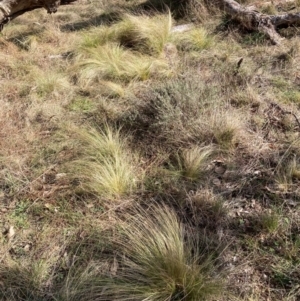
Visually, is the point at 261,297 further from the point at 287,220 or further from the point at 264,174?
the point at 264,174

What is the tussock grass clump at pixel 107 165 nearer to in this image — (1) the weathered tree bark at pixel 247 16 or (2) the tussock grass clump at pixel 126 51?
(2) the tussock grass clump at pixel 126 51

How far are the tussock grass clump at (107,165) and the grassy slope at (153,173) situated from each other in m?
0.01

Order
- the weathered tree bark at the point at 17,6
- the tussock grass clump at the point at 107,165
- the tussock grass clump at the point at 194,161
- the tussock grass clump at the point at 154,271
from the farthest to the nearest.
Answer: the weathered tree bark at the point at 17,6, the tussock grass clump at the point at 194,161, the tussock grass clump at the point at 107,165, the tussock grass clump at the point at 154,271

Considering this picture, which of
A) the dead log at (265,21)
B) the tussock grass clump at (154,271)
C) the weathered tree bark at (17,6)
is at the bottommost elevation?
Result: the dead log at (265,21)

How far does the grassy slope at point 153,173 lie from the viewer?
76.6 inches

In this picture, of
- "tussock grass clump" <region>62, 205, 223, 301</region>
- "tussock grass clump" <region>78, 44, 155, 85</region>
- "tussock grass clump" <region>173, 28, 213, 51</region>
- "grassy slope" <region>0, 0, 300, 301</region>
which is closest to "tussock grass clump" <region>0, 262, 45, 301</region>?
"grassy slope" <region>0, 0, 300, 301</region>

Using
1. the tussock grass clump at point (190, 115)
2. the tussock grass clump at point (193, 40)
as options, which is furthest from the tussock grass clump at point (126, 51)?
the tussock grass clump at point (190, 115)

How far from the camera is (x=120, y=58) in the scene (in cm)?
453

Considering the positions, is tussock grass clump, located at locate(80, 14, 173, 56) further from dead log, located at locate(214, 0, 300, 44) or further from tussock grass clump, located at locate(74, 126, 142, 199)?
tussock grass clump, located at locate(74, 126, 142, 199)

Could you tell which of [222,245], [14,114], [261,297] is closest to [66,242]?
[222,245]

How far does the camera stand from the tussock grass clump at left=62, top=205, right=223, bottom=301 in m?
1.80

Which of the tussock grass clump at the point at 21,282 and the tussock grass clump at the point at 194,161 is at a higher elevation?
the tussock grass clump at the point at 21,282

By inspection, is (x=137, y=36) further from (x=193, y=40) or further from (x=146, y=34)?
(x=193, y=40)

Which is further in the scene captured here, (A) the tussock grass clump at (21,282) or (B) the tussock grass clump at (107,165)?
(B) the tussock grass clump at (107,165)
